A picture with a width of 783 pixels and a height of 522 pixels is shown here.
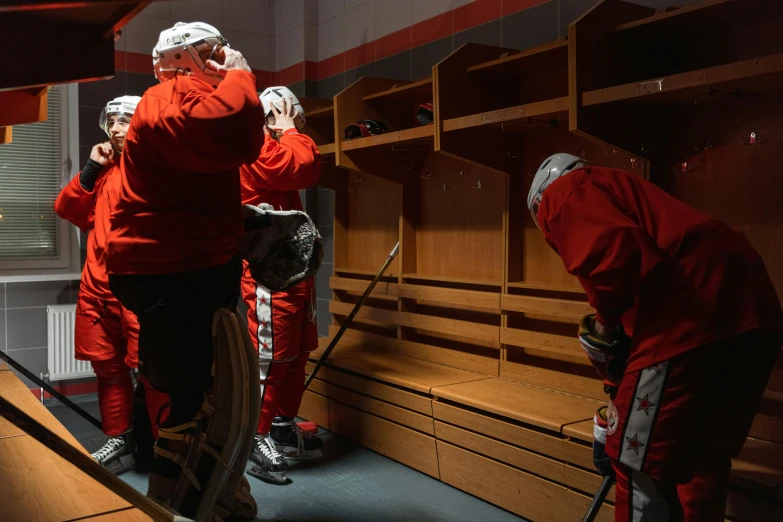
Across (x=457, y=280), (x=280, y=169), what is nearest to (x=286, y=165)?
(x=280, y=169)

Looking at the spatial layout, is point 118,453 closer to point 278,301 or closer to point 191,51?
point 278,301

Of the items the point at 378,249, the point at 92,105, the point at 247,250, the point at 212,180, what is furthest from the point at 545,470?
the point at 92,105

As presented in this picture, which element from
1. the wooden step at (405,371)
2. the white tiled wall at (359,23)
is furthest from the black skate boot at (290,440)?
the white tiled wall at (359,23)

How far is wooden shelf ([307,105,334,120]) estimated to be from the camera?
4.19 metres

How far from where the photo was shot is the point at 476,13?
359cm

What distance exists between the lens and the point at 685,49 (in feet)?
8.70

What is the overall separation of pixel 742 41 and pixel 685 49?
8.5 inches

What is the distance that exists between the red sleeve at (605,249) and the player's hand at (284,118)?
1.45 m

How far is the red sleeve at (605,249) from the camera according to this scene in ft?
5.51

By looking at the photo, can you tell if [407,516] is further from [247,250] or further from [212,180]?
[212,180]

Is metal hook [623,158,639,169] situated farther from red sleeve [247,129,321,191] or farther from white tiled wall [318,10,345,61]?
white tiled wall [318,10,345,61]

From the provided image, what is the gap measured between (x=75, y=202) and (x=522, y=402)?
7.22 ft

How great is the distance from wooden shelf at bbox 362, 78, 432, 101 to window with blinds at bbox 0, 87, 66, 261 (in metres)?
2.10

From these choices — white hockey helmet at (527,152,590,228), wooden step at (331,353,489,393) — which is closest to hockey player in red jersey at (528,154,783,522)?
white hockey helmet at (527,152,590,228)
